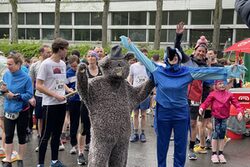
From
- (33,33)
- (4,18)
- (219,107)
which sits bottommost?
(219,107)

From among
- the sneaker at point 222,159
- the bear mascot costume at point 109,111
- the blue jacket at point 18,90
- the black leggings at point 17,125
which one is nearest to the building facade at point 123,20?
the sneaker at point 222,159

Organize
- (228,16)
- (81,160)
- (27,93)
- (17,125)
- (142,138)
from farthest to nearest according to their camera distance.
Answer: (228,16), (142,138), (81,160), (17,125), (27,93)

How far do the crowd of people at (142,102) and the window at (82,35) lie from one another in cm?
2672

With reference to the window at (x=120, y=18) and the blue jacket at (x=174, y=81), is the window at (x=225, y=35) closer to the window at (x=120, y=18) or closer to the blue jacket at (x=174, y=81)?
the window at (x=120, y=18)

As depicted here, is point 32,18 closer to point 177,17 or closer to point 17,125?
point 177,17

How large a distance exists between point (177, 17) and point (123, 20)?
A: 186 inches

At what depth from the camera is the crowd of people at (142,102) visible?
17.0 feet

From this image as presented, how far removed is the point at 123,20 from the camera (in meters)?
32.6

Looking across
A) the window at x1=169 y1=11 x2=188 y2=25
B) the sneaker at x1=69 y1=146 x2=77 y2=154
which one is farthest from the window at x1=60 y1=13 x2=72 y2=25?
the sneaker at x1=69 y1=146 x2=77 y2=154

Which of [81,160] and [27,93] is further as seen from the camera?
[81,160]

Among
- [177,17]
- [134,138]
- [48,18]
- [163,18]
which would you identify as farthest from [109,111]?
[48,18]

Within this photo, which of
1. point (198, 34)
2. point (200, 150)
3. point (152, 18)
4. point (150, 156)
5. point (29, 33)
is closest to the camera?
point (150, 156)

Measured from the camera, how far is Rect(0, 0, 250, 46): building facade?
28.7 metres

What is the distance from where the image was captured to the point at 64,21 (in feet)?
115
